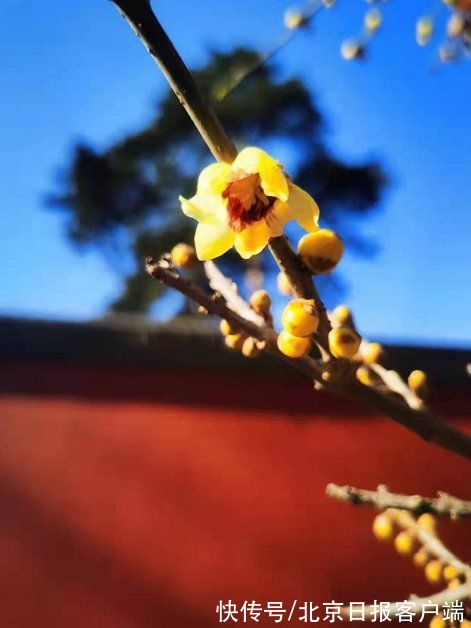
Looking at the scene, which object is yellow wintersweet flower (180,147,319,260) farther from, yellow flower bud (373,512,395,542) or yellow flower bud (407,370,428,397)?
yellow flower bud (373,512,395,542)

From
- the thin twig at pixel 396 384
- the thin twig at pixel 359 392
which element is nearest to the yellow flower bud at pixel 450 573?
the thin twig at pixel 396 384

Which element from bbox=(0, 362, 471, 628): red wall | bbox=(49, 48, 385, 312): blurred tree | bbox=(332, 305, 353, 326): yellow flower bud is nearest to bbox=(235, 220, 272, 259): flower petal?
bbox=(332, 305, 353, 326): yellow flower bud

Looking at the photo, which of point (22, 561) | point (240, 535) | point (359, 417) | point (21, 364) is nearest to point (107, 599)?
point (22, 561)

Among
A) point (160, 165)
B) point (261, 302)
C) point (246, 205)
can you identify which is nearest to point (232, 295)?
point (261, 302)

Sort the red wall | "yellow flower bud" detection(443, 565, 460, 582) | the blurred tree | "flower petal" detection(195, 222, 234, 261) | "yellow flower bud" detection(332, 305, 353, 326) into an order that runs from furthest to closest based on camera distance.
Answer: the blurred tree
the red wall
"yellow flower bud" detection(443, 565, 460, 582)
"yellow flower bud" detection(332, 305, 353, 326)
"flower petal" detection(195, 222, 234, 261)

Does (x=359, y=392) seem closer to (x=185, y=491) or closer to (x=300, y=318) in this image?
(x=300, y=318)

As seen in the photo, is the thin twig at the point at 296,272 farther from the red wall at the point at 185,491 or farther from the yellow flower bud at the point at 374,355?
the red wall at the point at 185,491
